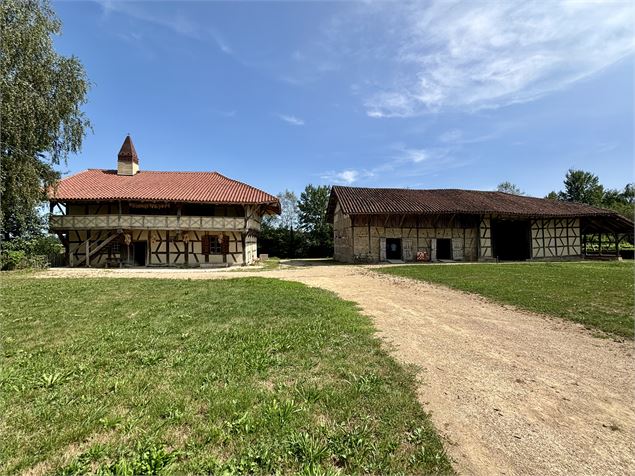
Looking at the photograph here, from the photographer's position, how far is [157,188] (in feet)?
65.5

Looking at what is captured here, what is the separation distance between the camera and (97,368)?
3.52 metres

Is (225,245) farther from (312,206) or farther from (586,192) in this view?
(586,192)

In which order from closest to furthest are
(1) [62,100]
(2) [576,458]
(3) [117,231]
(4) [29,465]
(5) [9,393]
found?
(4) [29,465]
(2) [576,458]
(5) [9,393]
(1) [62,100]
(3) [117,231]

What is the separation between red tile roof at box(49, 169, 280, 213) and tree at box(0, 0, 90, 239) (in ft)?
12.4

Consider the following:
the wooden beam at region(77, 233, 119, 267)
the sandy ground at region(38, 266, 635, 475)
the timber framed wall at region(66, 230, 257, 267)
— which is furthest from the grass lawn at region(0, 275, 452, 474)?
the wooden beam at region(77, 233, 119, 267)

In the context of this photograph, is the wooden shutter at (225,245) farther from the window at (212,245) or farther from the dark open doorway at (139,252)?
the dark open doorway at (139,252)

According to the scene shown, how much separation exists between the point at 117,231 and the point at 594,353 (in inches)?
830

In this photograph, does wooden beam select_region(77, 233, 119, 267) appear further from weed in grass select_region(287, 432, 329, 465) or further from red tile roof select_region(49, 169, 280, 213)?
weed in grass select_region(287, 432, 329, 465)

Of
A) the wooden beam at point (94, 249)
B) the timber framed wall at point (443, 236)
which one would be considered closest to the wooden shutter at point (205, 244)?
the wooden beam at point (94, 249)

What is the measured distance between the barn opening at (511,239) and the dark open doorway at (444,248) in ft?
12.9

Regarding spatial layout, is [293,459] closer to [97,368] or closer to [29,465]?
[29,465]

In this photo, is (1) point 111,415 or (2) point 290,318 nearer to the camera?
(1) point 111,415

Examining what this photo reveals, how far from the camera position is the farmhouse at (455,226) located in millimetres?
21625

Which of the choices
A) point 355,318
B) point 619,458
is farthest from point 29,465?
point 355,318
